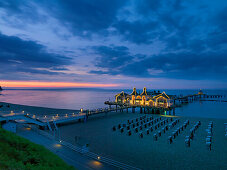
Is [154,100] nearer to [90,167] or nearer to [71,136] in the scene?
[71,136]

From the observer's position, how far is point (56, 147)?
1330 cm

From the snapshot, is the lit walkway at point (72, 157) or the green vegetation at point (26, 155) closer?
the green vegetation at point (26, 155)

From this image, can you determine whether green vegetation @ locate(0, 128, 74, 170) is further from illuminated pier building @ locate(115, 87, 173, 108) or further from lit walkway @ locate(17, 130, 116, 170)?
illuminated pier building @ locate(115, 87, 173, 108)

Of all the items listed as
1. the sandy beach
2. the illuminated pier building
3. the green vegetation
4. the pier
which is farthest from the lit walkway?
the illuminated pier building

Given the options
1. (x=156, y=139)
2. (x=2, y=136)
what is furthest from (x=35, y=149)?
(x=156, y=139)

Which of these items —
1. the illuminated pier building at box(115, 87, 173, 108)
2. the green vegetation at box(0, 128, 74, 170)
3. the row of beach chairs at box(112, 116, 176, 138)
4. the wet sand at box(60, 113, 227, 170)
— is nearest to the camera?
the green vegetation at box(0, 128, 74, 170)

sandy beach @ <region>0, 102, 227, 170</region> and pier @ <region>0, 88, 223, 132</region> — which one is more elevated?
pier @ <region>0, 88, 223, 132</region>

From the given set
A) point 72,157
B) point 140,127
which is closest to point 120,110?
point 140,127

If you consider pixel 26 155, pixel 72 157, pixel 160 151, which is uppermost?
pixel 26 155

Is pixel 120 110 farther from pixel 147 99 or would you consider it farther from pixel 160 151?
pixel 160 151

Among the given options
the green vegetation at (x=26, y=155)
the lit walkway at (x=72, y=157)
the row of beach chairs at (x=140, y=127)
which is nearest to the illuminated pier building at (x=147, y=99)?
the row of beach chairs at (x=140, y=127)

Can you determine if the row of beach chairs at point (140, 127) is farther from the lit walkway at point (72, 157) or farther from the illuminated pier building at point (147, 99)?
the illuminated pier building at point (147, 99)

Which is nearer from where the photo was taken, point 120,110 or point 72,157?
point 72,157

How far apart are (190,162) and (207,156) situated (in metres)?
2.30
